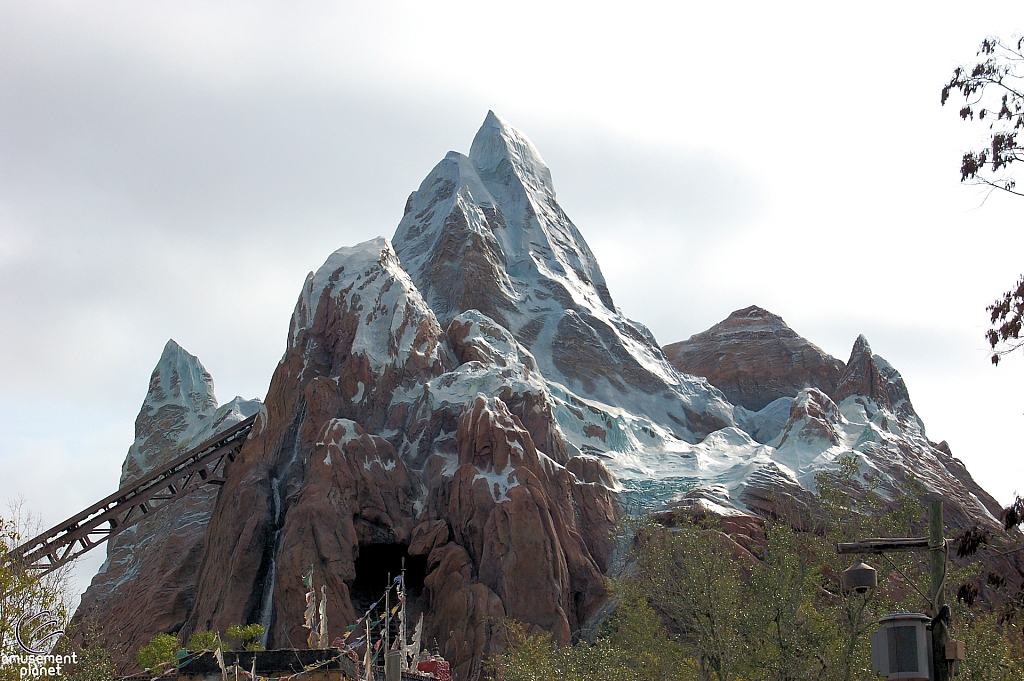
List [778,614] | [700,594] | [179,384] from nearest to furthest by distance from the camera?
[778,614]
[700,594]
[179,384]

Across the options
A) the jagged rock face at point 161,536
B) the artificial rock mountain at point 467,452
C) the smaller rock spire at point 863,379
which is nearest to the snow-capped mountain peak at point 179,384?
the jagged rock face at point 161,536

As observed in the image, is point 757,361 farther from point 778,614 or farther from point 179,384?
point 778,614

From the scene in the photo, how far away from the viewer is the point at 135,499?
6166 centimetres

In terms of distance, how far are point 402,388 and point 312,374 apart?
5389 mm

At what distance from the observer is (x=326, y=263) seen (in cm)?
6831

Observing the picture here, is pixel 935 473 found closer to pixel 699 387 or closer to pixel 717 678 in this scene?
pixel 699 387

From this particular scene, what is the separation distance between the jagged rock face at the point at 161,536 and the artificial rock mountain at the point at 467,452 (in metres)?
0.29

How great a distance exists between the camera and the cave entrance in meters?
56.2

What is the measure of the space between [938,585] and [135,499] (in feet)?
179

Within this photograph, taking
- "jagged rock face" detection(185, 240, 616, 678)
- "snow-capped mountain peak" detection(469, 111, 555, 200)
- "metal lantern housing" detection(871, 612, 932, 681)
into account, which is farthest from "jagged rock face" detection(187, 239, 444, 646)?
"metal lantern housing" detection(871, 612, 932, 681)

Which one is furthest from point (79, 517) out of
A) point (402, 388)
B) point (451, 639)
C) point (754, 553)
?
point (754, 553)

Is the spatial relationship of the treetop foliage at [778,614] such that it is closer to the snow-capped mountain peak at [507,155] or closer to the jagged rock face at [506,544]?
A: the jagged rock face at [506,544]

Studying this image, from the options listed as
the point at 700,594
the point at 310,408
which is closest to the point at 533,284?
the point at 310,408

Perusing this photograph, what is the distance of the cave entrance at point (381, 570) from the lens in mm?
56188
